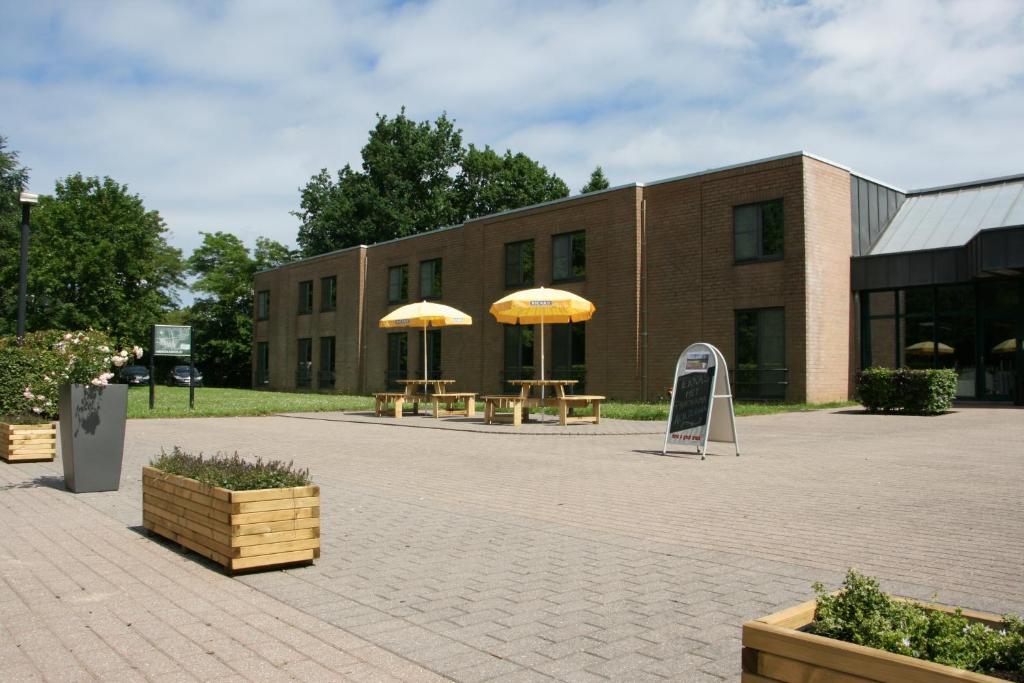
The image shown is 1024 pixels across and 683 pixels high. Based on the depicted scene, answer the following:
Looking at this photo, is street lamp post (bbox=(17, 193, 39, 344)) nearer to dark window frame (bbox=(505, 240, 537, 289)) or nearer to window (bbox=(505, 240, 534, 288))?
dark window frame (bbox=(505, 240, 537, 289))

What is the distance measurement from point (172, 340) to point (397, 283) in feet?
43.8

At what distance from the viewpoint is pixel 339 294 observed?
128 ft

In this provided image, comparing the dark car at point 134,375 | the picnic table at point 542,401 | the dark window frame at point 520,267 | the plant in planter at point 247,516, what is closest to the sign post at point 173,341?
the picnic table at point 542,401

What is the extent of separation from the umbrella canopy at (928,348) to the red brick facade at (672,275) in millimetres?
1653

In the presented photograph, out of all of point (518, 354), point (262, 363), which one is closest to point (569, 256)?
point (518, 354)

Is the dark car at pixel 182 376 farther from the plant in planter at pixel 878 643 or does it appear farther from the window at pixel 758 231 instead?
the plant in planter at pixel 878 643

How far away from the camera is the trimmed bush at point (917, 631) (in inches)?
92.0

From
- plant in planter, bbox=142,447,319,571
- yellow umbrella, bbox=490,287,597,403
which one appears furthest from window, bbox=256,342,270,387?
plant in planter, bbox=142,447,319,571

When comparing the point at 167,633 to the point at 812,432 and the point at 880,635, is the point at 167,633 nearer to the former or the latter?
the point at 880,635

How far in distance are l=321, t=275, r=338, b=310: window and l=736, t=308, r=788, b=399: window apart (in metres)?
22.1

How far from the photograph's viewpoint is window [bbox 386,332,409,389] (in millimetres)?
34594

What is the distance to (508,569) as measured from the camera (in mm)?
5316

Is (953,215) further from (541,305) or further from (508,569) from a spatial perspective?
(508,569)

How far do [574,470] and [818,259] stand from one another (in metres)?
14.4
